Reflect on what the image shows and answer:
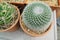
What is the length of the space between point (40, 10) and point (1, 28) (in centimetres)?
28

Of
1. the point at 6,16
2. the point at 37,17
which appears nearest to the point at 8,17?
the point at 6,16

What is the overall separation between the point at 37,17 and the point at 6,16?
20 centimetres

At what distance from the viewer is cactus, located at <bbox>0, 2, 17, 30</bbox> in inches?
35.2

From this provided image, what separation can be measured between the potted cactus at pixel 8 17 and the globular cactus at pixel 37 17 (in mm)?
87

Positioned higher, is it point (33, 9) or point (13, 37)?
point (33, 9)

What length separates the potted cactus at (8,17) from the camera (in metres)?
0.90

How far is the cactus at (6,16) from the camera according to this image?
894mm

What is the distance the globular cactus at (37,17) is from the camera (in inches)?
32.8

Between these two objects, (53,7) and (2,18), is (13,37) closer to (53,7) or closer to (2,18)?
(2,18)

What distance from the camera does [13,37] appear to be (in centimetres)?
103

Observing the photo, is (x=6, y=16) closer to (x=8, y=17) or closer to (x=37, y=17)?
(x=8, y=17)

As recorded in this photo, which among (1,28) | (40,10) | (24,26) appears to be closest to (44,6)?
(40,10)

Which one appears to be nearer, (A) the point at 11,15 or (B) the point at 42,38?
(A) the point at 11,15

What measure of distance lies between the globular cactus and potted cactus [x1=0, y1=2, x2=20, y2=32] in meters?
0.09
